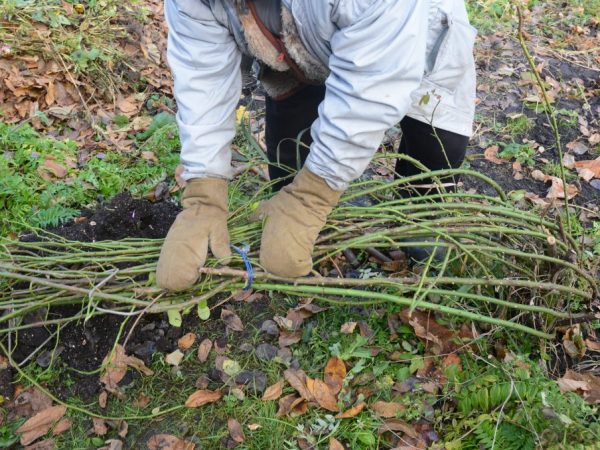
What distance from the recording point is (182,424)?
2.00 m

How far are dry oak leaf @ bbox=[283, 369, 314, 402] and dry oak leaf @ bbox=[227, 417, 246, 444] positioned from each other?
246 millimetres

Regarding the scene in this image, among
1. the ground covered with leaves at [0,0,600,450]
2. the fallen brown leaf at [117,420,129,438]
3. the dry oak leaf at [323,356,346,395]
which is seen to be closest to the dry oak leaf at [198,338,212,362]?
the ground covered with leaves at [0,0,600,450]

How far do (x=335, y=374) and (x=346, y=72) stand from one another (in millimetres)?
1125

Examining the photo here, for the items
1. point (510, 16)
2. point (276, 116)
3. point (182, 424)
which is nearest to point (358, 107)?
point (276, 116)

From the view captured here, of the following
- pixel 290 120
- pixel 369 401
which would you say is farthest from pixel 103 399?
pixel 290 120

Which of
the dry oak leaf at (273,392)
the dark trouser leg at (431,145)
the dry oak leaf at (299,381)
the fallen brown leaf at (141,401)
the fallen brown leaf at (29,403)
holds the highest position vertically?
the dark trouser leg at (431,145)

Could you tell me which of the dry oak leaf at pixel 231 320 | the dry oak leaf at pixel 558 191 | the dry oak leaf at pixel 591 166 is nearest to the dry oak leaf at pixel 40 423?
the dry oak leaf at pixel 231 320

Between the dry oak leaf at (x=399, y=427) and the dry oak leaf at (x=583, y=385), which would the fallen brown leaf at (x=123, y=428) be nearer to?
the dry oak leaf at (x=399, y=427)

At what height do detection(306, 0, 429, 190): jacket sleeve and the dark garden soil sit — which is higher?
detection(306, 0, 429, 190): jacket sleeve

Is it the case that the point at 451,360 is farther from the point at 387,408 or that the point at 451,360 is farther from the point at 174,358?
the point at 174,358

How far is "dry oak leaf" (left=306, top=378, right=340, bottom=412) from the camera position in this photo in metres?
1.99

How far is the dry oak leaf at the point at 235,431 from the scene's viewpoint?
195 centimetres

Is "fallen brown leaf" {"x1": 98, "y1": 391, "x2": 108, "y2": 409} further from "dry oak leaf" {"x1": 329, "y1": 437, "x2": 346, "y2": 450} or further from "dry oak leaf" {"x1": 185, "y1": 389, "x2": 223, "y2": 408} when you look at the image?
"dry oak leaf" {"x1": 329, "y1": 437, "x2": 346, "y2": 450}

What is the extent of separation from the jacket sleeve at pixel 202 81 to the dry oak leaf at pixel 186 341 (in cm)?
68
